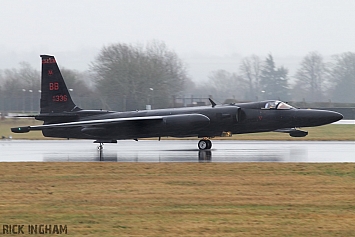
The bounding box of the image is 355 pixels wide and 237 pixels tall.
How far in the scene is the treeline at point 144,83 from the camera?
60875 millimetres

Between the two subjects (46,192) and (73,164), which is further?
(73,164)

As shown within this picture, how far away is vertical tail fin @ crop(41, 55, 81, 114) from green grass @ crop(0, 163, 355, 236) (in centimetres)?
716

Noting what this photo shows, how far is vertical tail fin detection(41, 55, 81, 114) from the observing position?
26375 mm

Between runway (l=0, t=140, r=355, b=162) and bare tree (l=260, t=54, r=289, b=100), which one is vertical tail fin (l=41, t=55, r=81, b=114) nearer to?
runway (l=0, t=140, r=355, b=162)

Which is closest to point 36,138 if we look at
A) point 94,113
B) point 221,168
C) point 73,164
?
point 94,113

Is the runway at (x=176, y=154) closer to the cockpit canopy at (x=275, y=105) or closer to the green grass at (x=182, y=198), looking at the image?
the cockpit canopy at (x=275, y=105)

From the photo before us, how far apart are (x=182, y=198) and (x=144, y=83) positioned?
49.7 meters

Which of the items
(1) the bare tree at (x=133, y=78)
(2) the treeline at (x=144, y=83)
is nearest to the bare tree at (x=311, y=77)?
(2) the treeline at (x=144, y=83)

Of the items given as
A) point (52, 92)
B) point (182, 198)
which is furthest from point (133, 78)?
point (182, 198)

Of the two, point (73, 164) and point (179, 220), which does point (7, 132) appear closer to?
point (73, 164)

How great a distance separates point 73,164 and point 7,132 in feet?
59.2

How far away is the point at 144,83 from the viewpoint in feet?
205

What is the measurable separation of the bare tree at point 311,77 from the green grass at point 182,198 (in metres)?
88.8

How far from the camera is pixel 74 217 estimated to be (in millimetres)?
11000
